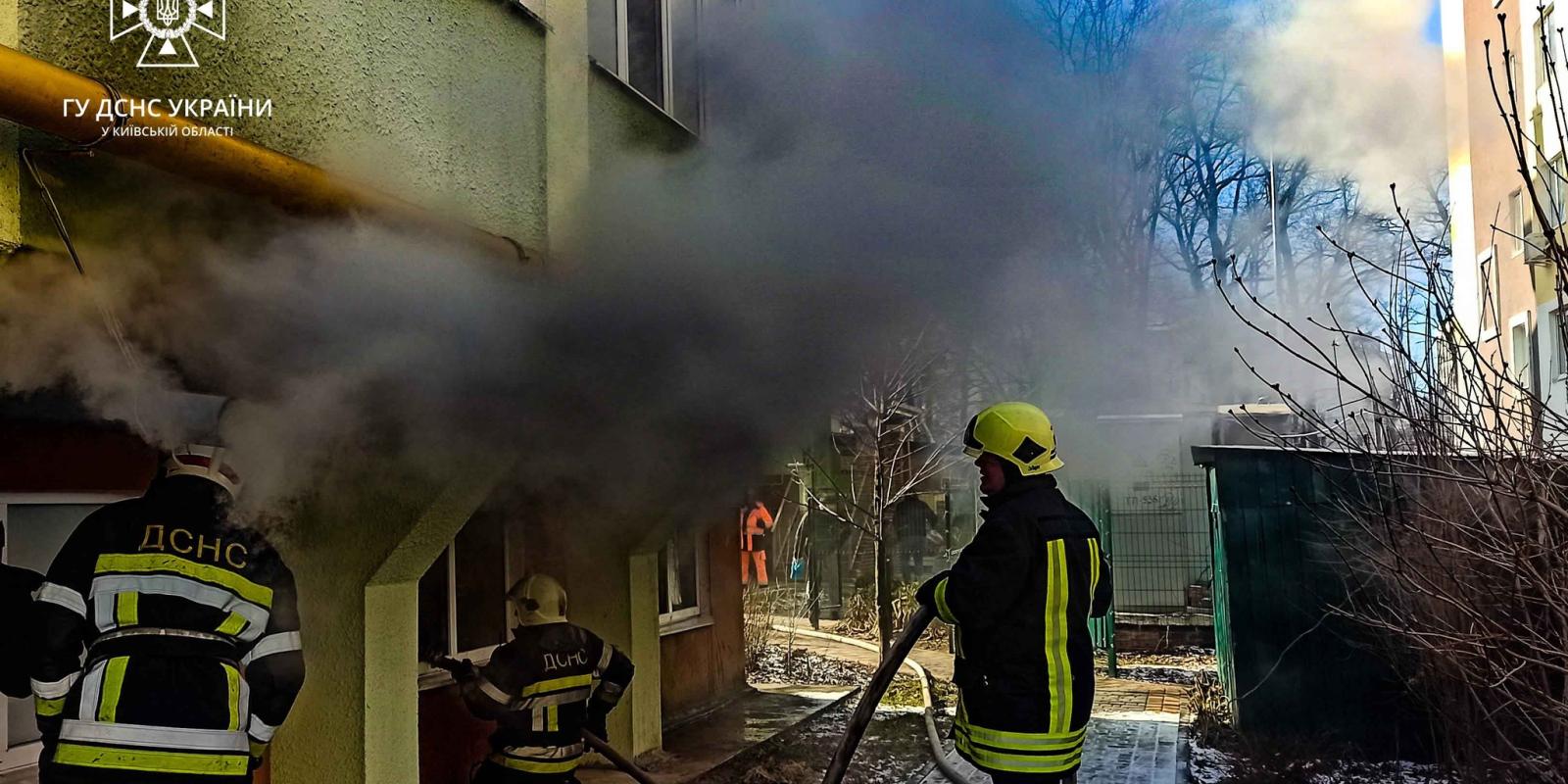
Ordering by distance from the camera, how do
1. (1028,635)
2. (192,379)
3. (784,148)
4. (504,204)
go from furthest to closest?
1. (784,148)
2. (504,204)
3. (1028,635)
4. (192,379)

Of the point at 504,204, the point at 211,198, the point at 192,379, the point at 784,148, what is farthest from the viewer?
the point at 784,148

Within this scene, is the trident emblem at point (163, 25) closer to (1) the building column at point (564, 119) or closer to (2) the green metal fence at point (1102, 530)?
(1) the building column at point (564, 119)

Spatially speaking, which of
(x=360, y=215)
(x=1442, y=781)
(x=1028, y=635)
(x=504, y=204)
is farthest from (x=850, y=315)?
(x=1442, y=781)

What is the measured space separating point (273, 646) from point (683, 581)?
5656 mm

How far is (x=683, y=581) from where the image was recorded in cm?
859

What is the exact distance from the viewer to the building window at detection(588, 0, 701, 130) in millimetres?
6383

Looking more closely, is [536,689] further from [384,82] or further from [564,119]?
[564,119]

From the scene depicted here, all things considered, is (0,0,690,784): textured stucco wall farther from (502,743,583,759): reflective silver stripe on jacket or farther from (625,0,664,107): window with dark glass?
(625,0,664,107): window with dark glass

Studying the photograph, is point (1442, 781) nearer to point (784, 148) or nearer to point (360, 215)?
point (784, 148)

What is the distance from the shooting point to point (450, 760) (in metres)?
5.54

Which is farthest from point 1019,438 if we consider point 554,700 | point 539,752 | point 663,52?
point 663,52

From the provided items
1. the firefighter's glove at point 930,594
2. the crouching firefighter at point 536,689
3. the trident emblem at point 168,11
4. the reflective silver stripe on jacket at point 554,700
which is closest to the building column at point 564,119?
the crouching firefighter at point 536,689

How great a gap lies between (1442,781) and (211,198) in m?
5.75

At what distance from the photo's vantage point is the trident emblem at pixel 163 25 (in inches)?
121
